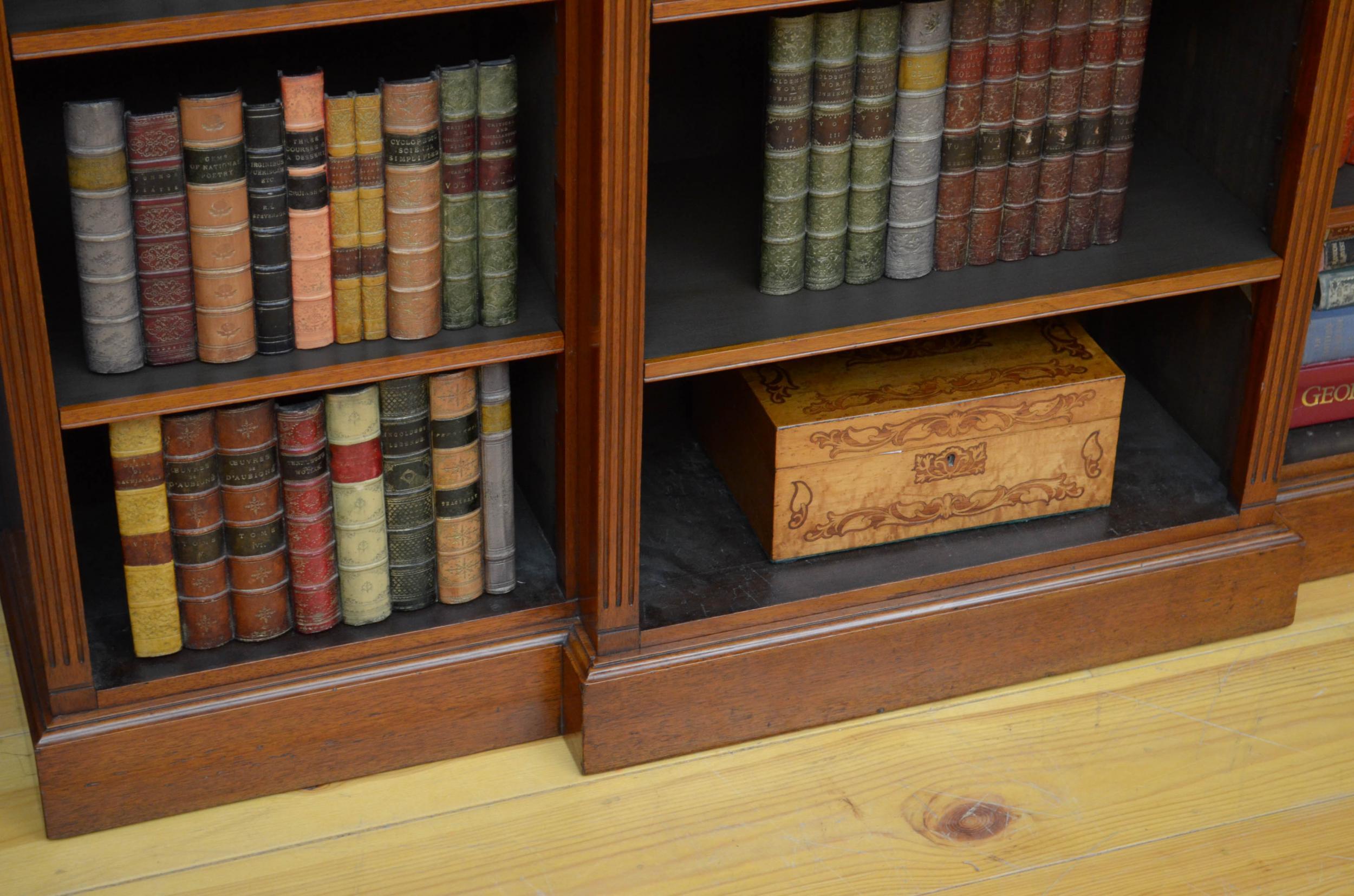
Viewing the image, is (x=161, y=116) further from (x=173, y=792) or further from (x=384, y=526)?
(x=173, y=792)

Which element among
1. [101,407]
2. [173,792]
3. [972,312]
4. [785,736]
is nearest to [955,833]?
[785,736]

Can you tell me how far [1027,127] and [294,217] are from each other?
2.76ft

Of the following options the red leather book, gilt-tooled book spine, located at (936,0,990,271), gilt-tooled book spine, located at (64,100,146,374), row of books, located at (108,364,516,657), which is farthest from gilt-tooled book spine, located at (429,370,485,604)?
the red leather book

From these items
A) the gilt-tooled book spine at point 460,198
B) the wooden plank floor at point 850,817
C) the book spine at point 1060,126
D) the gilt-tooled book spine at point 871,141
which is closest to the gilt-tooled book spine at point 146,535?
the wooden plank floor at point 850,817

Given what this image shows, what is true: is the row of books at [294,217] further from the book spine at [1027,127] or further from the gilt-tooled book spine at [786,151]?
the book spine at [1027,127]

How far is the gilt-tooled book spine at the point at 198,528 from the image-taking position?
68.1 inches

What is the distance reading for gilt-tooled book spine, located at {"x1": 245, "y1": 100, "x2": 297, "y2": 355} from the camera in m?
1.62

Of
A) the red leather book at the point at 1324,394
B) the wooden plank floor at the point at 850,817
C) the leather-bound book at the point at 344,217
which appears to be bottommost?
the wooden plank floor at the point at 850,817

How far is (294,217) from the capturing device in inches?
66.2

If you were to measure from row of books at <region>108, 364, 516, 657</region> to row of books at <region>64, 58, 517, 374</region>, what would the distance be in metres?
0.08

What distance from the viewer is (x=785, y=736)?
200 centimetres

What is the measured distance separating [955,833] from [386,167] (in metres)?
0.96

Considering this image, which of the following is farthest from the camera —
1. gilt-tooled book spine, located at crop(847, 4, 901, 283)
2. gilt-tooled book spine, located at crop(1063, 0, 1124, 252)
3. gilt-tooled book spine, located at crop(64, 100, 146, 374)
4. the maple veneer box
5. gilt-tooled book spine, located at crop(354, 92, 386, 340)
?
the maple veneer box

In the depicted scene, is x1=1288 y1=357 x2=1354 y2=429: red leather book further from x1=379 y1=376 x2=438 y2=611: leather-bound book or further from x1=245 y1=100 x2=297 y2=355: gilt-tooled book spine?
x1=245 y1=100 x2=297 y2=355: gilt-tooled book spine
